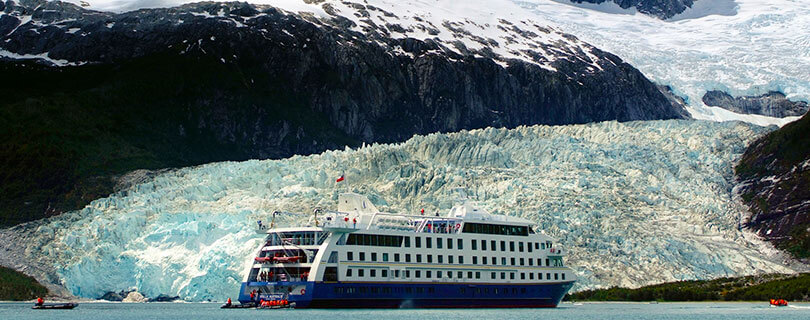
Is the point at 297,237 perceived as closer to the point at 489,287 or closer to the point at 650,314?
the point at 489,287

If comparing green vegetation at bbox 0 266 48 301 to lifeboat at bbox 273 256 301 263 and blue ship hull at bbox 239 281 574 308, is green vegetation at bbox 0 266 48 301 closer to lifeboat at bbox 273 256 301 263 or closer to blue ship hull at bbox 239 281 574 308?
blue ship hull at bbox 239 281 574 308

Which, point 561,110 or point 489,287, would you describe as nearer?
point 489,287

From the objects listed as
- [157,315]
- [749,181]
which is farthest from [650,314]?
[749,181]

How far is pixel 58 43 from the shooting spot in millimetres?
172250

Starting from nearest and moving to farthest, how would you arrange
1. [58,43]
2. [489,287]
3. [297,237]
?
[297,237] → [489,287] → [58,43]

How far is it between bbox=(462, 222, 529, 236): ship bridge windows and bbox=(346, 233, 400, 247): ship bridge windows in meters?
4.03

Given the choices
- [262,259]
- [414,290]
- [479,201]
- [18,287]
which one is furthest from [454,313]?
[18,287]

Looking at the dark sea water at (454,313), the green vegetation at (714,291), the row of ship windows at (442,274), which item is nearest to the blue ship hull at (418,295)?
the row of ship windows at (442,274)

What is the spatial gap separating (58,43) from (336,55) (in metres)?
41.3

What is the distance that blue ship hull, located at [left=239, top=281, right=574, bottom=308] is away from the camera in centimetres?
6856

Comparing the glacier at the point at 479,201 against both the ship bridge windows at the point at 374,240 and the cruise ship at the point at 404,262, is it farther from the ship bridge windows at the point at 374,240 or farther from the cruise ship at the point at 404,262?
the ship bridge windows at the point at 374,240

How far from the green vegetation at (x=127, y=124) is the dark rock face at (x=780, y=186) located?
2551 inches

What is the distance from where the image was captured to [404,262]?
71.4m

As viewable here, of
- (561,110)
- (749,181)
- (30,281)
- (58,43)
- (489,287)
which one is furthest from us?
(561,110)
